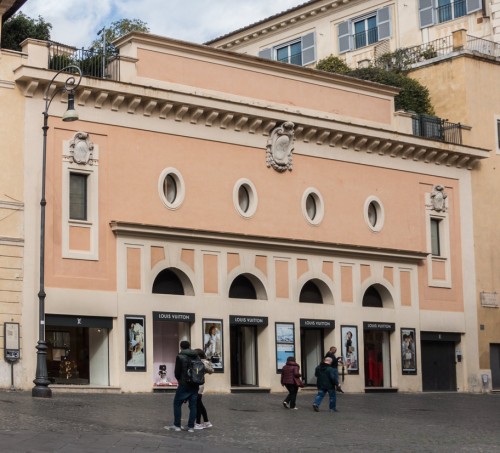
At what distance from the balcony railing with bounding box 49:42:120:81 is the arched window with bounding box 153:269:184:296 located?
20.3 feet

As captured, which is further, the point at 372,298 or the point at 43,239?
the point at 372,298

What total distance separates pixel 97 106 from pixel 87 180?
7.44 ft

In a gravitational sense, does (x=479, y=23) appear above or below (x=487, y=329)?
above

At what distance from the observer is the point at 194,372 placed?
2334 cm

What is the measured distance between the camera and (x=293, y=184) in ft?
135

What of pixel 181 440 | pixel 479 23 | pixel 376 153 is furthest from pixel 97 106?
pixel 479 23

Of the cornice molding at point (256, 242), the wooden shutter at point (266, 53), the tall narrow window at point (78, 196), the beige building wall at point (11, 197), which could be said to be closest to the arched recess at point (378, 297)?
the cornice molding at point (256, 242)

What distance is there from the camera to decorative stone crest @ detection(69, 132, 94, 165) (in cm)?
3575

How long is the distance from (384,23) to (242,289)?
2638 centimetres

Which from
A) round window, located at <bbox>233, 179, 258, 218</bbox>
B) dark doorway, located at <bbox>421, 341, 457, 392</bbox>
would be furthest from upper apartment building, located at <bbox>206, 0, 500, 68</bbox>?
round window, located at <bbox>233, 179, 258, 218</bbox>

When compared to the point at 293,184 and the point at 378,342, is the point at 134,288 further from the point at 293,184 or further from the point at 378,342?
the point at 378,342

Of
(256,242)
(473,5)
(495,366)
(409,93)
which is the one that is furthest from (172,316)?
(473,5)

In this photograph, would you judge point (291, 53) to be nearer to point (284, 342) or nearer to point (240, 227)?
point (240, 227)

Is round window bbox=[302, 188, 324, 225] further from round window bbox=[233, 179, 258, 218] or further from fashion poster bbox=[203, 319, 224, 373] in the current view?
fashion poster bbox=[203, 319, 224, 373]
